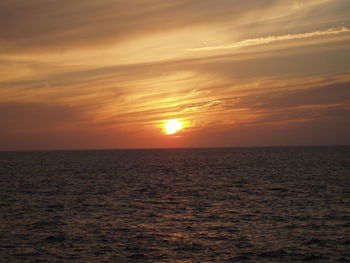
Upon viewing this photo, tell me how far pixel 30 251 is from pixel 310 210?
27.8 m

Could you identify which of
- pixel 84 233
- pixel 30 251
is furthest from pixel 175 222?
pixel 30 251

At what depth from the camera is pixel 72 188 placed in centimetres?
Answer: 6475

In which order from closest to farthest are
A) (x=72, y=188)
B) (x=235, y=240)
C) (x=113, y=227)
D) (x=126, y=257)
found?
(x=126, y=257)
(x=235, y=240)
(x=113, y=227)
(x=72, y=188)

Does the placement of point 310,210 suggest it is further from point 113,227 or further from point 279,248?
point 113,227

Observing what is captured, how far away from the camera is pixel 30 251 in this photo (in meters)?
26.4

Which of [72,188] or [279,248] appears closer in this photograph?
[279,248]

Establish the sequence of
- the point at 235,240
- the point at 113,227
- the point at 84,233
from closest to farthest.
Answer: the point at 235,240
the point at 84,233
the point at 113,227

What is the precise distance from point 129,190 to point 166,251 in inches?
1379

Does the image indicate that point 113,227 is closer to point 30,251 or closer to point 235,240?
point 30,251

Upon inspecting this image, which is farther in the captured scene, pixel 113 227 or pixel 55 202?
pixel 55 202

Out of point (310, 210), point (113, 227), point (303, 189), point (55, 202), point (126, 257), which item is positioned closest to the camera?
point (126, 257)

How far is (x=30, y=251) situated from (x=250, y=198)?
30.6 meters

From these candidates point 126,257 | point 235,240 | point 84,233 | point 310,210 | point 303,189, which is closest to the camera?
point 126,257

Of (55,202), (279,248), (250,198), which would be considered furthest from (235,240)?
(55,202)
